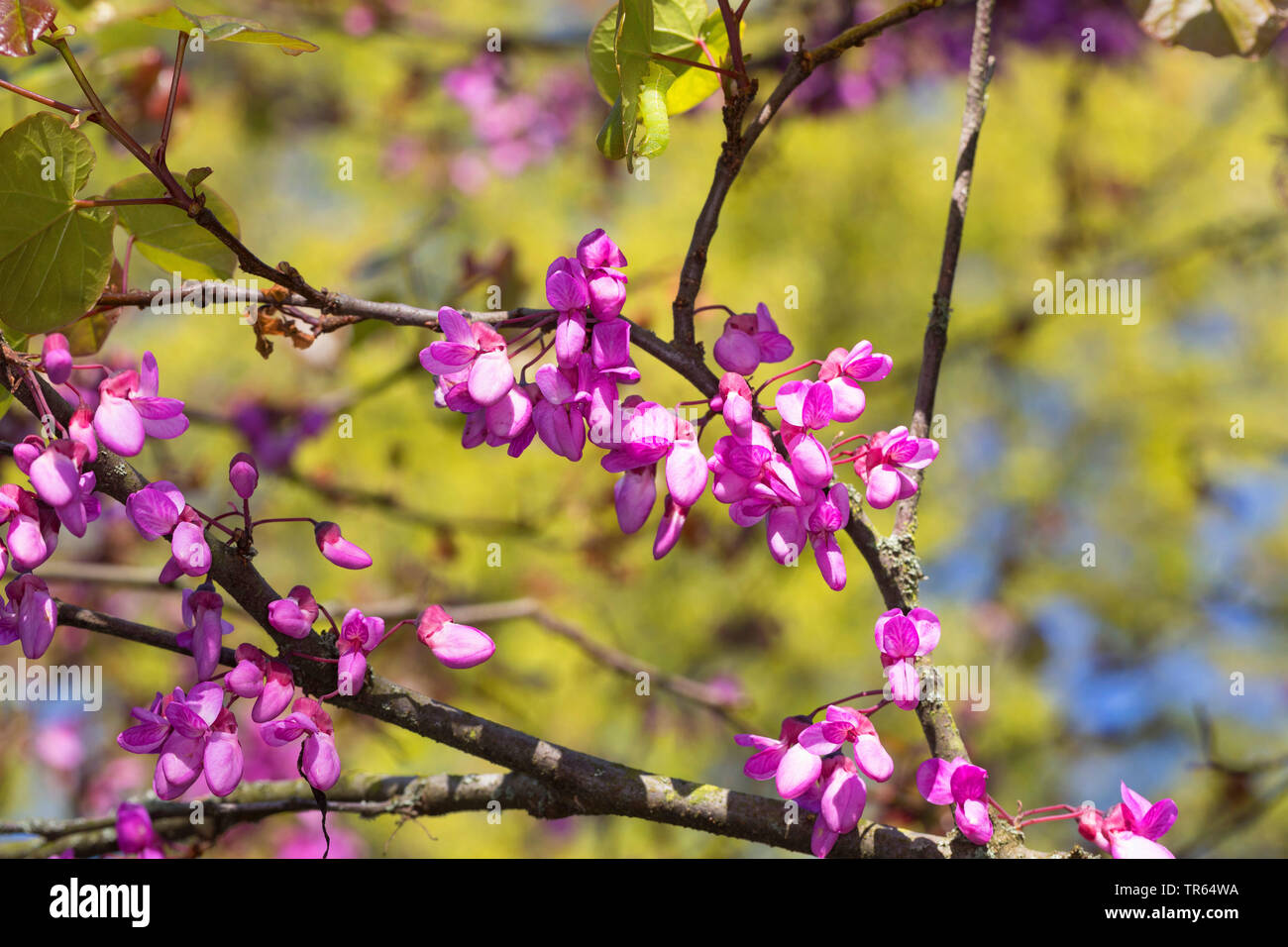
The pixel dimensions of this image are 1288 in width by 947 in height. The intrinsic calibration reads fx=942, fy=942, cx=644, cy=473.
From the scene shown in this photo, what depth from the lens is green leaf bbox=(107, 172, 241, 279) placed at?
2.73 feet

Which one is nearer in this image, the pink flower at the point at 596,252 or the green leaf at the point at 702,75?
the pink flower at the point at 596,252

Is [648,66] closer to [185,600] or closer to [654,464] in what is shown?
[654,464]

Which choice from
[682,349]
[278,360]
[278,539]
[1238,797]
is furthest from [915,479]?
[278,539]

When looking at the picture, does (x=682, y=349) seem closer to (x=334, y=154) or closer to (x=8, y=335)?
(x=8, y=335)

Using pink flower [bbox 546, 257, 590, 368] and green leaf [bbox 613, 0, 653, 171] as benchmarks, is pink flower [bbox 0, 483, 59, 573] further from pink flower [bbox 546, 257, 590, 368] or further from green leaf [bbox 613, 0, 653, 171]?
green leaf [bbox 613, 0, 653, 171]

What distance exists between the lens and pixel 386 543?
470 centimetres

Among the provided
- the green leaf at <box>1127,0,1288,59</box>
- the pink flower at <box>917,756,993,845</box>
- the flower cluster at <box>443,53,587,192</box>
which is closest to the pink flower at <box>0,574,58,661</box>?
the pink flower at <box>917,756,993,845</box>

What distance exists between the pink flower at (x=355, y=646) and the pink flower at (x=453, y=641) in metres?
0.04

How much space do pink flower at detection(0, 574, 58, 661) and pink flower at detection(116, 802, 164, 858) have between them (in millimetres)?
222

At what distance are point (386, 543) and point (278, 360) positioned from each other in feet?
4.17

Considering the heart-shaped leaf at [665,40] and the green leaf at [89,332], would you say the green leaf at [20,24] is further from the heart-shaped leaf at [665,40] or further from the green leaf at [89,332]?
the heart-shaped leaf at [665,40]

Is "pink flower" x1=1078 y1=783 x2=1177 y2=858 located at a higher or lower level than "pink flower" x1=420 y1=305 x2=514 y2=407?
lower

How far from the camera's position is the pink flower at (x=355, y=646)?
0.70 m

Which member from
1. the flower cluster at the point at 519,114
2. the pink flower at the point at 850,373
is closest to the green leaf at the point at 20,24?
the pink flower at the point at 850,373
